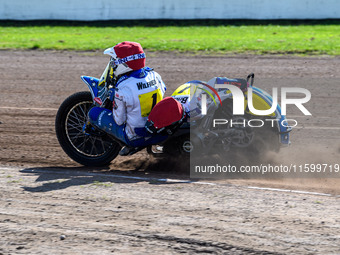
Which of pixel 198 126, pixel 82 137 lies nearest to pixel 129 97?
pixel 198 126

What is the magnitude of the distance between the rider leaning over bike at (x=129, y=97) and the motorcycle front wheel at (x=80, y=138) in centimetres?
33

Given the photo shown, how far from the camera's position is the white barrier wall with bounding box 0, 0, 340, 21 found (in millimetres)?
22906

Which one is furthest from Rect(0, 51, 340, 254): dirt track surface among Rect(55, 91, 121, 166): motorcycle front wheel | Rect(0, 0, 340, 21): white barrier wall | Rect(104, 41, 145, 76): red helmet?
Rect(0, 0, 340, 21): white barrier wall

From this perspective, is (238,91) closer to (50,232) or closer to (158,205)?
(158,205)

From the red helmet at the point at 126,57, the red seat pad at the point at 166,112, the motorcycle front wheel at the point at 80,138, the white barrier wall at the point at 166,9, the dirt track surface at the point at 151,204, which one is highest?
the white barrier wall at the point at 166,9

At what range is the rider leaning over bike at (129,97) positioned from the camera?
7.01 m

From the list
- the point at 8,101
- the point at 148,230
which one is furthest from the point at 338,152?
the point at 8,101

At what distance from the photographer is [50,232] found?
5180 mm

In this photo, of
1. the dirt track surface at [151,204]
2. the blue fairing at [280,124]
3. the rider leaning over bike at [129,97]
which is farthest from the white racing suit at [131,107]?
the blue fairing at [280,124]

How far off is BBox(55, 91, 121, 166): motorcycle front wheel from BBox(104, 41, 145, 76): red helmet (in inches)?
31.0

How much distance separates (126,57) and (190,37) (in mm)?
13650

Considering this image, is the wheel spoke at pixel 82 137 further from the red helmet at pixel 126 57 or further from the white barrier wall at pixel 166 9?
the white barrier wall at pixel 166 9

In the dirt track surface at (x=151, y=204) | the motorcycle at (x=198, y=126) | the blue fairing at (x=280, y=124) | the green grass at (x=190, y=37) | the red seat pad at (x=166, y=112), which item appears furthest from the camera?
the green grass at (x=190, y=37)

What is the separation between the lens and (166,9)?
78.7 feet
